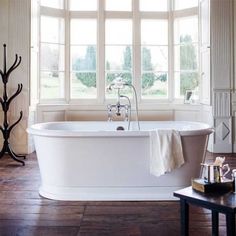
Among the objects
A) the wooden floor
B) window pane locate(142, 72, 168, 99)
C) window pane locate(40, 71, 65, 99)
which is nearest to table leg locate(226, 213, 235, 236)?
the wooden floor

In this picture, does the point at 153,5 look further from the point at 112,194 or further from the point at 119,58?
the point at 112,194

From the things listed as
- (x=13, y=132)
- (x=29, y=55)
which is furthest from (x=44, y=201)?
(x=29, y=55)

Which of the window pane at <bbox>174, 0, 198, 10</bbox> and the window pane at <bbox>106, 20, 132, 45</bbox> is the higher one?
the window pane at <bbox>174, 0, 198, 10</bbox>

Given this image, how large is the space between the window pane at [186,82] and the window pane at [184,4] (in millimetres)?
1189

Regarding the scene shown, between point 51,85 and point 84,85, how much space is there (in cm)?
60

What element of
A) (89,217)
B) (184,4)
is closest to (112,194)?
(89,217)

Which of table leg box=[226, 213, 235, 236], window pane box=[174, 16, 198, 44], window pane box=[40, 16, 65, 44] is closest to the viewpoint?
table leg box=[226, 213, 235, 236]

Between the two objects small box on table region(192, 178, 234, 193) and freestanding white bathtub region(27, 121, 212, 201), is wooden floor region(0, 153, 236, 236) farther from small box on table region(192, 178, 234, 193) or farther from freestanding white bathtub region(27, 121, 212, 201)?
small box on table region(192, 178, 234, 193)

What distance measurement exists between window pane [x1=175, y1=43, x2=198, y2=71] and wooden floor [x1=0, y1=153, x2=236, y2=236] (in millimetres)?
3507

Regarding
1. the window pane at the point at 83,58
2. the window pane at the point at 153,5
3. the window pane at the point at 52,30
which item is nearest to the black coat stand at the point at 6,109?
the window pane at the point at 52,30

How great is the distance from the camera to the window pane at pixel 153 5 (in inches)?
248

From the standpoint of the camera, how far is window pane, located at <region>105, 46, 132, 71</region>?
6.34 metres

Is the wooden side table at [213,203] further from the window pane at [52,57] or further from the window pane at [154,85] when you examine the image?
the window pane at [52,57]

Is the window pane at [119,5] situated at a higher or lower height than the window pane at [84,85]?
higher
